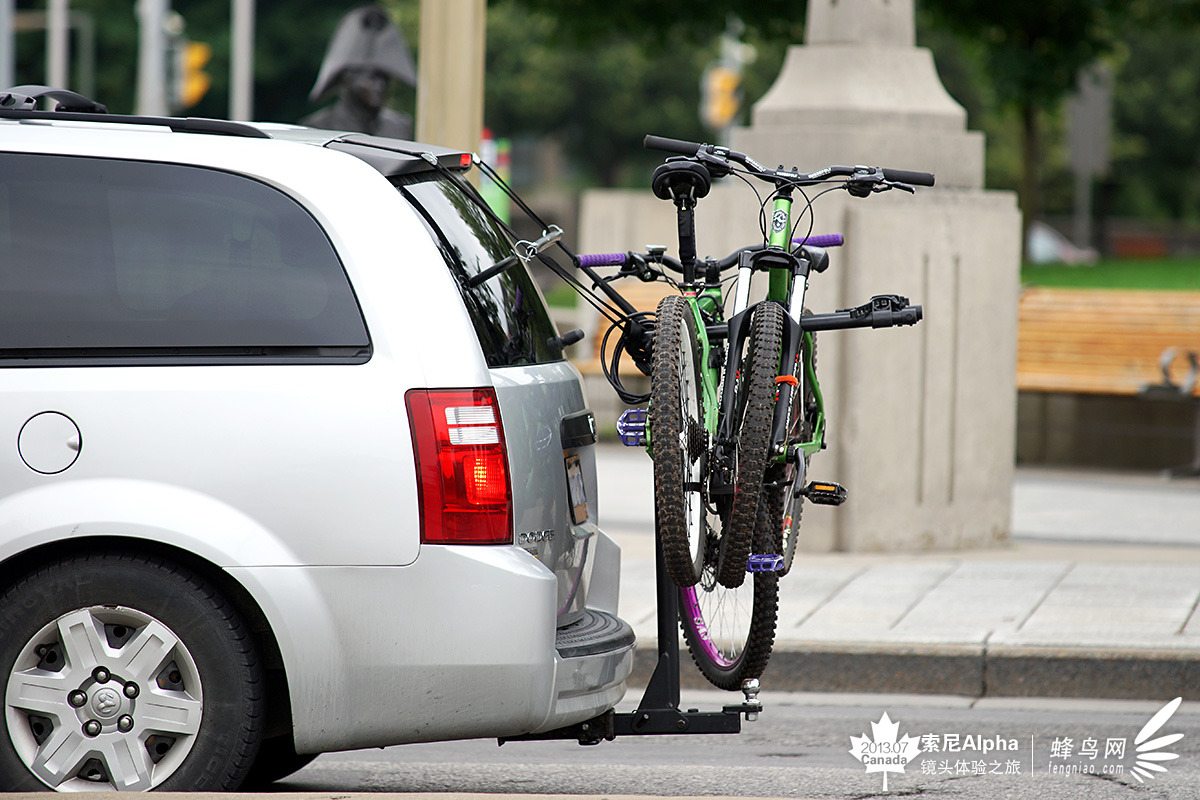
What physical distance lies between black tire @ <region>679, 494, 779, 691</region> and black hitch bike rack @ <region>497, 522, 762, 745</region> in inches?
4.0

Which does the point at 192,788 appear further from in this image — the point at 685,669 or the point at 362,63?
the point at 362,63

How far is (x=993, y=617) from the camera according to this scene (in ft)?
23.2

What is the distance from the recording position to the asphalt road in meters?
4.98

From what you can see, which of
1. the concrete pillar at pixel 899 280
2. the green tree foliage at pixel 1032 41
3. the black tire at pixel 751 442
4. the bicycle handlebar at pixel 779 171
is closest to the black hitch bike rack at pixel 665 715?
the black tire at pixel 751 442

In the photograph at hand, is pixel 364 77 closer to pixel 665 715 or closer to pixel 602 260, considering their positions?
pixel 602 260

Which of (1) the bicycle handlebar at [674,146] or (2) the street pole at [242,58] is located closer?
(1) the bicycle handlebar at [674,146]

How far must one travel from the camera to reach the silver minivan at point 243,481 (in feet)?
13.2

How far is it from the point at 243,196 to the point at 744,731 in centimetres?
269

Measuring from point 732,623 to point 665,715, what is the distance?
0.48 metres

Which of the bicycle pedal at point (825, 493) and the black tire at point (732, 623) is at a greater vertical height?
the bicycle pedal at point (825, 493)

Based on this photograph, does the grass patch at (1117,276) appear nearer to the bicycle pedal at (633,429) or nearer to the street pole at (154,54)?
the street pole at (154,54)

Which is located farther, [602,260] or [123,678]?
[602,260]

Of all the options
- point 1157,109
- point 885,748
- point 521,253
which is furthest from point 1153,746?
point 1157,109

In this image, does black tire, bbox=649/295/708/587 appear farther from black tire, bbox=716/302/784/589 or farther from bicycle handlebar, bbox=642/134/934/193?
bicycle handlebar, bbox=642/134/934/193
